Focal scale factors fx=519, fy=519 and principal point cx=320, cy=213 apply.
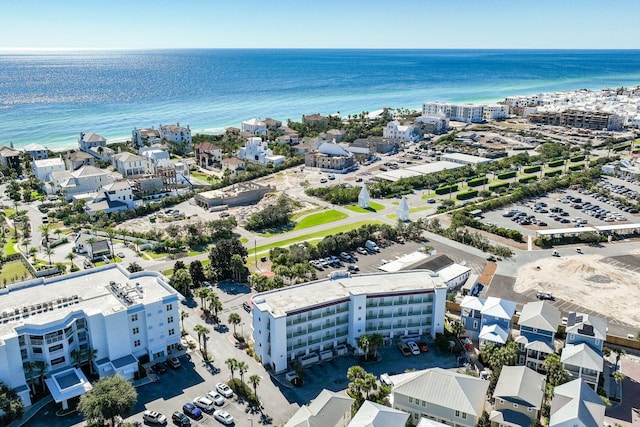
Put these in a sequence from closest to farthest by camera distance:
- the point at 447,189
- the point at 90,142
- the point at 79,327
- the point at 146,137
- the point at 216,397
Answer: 1. the point at 216,397
2. the point at 79,327
3. the point at 447,189
4. the point at 90,142
5. the point at 146,137

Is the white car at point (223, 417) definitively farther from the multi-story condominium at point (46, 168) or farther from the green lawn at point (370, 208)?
the multi-story condominium at point (46, 168)

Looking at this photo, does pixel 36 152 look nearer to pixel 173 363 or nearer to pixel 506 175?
pixel 173 363

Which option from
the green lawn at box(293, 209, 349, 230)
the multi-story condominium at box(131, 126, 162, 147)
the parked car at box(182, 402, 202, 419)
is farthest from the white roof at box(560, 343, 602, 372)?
the multi-story condominium at box(131, 126, 162, 147)

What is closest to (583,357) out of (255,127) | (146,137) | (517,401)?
(517,401)

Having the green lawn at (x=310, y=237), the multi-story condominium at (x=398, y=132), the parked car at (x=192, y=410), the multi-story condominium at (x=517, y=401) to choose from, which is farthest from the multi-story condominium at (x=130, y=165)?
the multi-story condominium at (x=517, y=401)

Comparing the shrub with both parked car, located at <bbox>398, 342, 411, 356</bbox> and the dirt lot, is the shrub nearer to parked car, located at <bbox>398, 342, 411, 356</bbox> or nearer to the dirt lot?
the dirt lot

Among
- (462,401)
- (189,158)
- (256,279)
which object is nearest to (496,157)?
(189,158)

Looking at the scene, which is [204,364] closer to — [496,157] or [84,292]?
[84,292]
